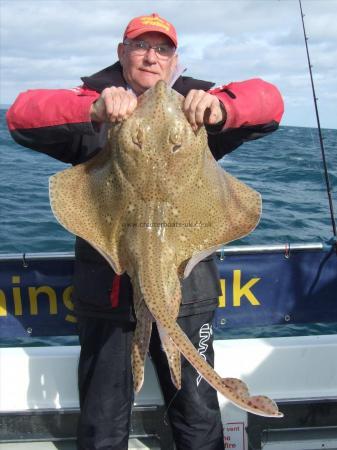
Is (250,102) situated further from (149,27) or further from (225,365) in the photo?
(225,365)

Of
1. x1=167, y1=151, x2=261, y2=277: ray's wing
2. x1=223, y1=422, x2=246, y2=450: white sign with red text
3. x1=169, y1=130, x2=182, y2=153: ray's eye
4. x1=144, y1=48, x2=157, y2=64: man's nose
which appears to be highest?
x1=144, y1=48, x2=157, y2=64: man's nose

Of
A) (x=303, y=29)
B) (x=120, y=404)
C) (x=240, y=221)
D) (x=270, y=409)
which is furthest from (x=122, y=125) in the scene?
(x=303, y=29)

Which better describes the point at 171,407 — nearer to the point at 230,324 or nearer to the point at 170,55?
the point at 230,324

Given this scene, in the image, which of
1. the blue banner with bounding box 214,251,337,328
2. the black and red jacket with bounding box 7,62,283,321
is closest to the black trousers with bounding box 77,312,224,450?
the black and red jacket with bounding box 7,62,283,321

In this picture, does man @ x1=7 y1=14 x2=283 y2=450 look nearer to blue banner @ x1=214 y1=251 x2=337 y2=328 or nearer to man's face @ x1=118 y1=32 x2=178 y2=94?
man's face @ x1=118 y1=32 x2=178 y2=94

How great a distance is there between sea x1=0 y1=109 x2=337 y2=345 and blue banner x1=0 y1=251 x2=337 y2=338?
1718mm

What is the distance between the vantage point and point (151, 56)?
335cm

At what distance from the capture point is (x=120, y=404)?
3.59 meters

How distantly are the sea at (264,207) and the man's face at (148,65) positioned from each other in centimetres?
367

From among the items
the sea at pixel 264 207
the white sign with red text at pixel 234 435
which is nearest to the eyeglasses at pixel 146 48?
the white sign with red text at pixel 234 435

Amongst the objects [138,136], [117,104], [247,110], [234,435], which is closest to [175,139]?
[138,136]

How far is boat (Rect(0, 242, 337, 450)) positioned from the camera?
4141 mm

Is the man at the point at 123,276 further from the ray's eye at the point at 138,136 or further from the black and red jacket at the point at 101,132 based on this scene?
the ray's eye at the point at 138,136

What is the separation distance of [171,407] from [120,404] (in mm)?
350
